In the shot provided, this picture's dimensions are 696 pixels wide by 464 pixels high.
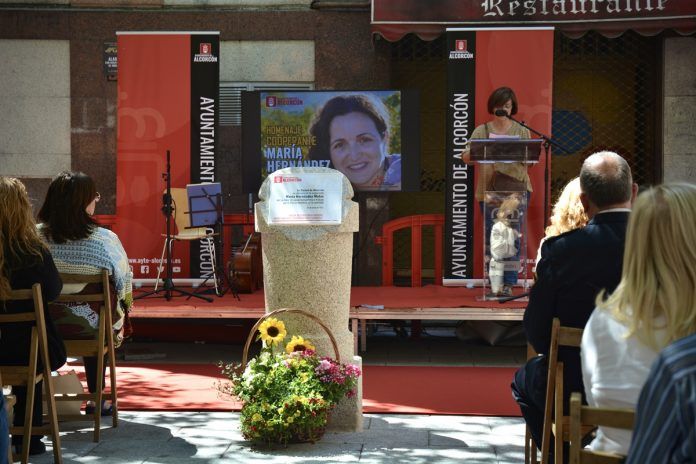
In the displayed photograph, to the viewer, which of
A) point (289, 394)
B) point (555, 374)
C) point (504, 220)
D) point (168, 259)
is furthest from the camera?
point (168, 259)

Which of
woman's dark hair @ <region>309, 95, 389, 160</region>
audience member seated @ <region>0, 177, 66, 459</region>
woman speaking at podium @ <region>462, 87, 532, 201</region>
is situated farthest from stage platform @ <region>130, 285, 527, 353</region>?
audience member seated @ <region>0, 177, 66, 459</region>

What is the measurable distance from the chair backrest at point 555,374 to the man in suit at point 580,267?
0.29 feet

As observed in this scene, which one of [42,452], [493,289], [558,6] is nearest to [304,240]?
[42,452]

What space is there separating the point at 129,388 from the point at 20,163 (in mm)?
5357

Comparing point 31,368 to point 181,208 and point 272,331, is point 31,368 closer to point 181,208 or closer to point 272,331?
point 272,331

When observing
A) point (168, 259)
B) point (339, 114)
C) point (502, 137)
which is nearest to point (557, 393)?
point (502, 137)

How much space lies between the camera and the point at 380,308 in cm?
878

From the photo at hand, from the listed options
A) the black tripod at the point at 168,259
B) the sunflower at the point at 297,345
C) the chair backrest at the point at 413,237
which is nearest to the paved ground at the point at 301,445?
the sunflower at the point at 297,345

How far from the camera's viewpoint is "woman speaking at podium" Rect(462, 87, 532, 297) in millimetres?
9148

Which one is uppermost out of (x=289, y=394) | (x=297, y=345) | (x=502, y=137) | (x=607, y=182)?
(x=502, y=137)

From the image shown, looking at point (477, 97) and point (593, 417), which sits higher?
point (477, 97)

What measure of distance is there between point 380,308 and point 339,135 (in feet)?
8.00

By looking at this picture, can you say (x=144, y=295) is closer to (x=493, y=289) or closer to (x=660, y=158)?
(x=493, y=289)

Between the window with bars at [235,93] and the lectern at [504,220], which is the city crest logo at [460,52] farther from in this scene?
the window with bars at [235,93]
